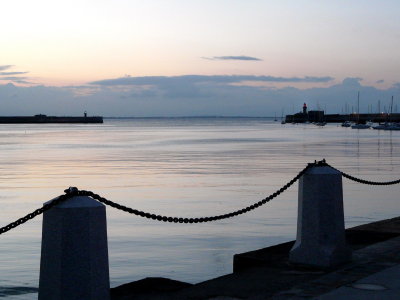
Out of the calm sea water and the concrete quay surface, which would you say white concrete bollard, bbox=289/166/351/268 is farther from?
the calm sea water

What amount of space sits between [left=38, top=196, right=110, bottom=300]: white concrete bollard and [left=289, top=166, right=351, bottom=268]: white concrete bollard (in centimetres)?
337

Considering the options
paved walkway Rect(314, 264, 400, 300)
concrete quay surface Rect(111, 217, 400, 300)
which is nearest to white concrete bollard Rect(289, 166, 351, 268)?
concrete quay surface Rect(111, 217, 400, 300)

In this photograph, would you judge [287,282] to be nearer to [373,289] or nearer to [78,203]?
[373,289]

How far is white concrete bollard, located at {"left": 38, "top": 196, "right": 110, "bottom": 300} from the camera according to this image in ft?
16.2

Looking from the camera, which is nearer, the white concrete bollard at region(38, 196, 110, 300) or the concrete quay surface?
the white concrete bollard at region(38, 196, 110, 300)

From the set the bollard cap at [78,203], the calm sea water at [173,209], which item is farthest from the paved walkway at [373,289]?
the calm sea water at [173,209]

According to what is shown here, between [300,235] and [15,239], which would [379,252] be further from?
[15,239]

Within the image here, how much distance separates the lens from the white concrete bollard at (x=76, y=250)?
4.95 metres

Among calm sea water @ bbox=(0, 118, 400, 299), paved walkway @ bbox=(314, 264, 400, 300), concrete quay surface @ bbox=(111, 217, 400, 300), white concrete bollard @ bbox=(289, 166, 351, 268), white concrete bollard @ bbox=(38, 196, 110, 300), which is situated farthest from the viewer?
calm sea water @ bbox=(0, 118, 400, 299)

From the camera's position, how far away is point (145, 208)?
56.8 feet

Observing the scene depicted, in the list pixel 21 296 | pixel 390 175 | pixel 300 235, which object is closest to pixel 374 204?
pixel 390 175

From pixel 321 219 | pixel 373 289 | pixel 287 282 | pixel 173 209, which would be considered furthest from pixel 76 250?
pixel 173 209

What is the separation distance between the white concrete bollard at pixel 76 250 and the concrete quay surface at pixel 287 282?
5.81ft

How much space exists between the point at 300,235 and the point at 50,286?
12.1 ft
